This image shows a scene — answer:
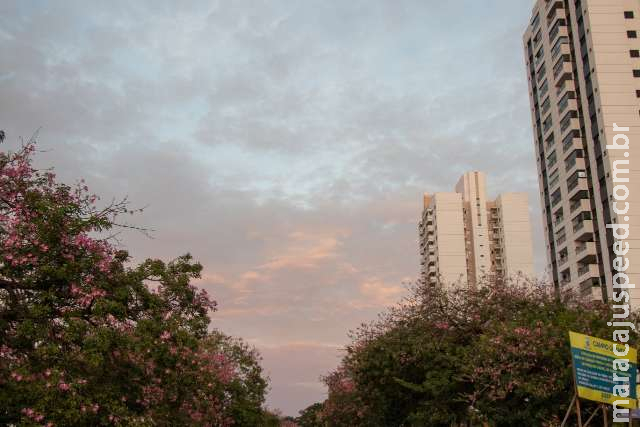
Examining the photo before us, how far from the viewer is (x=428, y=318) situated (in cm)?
2761

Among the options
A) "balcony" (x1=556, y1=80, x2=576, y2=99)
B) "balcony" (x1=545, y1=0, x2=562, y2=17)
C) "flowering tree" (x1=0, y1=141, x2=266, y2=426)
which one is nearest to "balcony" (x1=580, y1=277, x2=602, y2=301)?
"balcony" (x1=556, y1=80, x2=576, y2=99)

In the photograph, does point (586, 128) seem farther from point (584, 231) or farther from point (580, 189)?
point (584, 231)

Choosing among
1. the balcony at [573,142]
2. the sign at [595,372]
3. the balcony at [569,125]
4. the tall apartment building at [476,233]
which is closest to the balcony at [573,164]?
the balcony at [573,142]

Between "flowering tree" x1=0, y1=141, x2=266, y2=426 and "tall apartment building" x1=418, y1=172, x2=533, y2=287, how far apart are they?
318 feet

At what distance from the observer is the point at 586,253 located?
58312 mm

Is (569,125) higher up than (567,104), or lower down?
lower down

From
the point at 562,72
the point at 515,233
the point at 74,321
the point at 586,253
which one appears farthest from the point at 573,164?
the point at 74,321

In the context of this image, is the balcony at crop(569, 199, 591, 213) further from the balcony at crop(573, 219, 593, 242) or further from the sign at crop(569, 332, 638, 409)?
the sign at crop(569, 332, 638, 409)

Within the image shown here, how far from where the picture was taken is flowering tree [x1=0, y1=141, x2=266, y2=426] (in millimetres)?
13625

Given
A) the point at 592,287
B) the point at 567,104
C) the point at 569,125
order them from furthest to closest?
the point at 567,104 < the point at 569,125 < the point at 592,287

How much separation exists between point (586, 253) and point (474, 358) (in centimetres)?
3984

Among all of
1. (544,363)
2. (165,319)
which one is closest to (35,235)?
(165,319)

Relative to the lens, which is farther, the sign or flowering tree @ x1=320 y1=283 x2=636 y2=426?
flowering tree @ x1=320 y1=283 x2=636 y2=426

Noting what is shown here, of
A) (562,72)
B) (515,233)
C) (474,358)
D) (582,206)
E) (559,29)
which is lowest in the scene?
(474,358)
